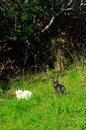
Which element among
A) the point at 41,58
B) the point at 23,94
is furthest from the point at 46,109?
the point at 41,58

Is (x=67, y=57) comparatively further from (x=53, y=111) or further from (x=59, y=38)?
(x=53, y=111)

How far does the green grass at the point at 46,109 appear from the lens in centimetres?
812

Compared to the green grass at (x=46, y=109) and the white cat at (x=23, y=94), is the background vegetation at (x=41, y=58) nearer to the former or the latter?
the green grass at (x=46, y=109)

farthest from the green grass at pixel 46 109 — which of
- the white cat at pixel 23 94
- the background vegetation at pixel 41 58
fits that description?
the white cat at pixel 23 94

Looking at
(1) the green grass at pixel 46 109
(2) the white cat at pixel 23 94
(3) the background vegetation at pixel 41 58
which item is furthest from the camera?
(2) the white cat at pixel 23 94

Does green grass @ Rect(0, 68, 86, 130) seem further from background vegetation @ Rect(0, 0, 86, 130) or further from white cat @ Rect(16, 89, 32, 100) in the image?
white cat @ Rect(16, 89, 32, 100)

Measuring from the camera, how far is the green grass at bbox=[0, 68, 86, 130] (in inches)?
320

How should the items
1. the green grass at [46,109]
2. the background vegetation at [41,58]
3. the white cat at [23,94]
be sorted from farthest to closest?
the white cat at [23,94], the background vegetation at [41,58], the green grass at [46,109]

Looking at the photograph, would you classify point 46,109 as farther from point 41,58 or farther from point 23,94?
point 41,58

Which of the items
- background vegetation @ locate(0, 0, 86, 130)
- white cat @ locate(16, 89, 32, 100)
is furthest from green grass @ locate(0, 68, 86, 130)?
white cat @ locate(16, 89, 32, 100)

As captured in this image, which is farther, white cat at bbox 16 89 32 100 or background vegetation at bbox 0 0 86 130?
white cat at bbox 16 89 32 100

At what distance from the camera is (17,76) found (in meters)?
12.1

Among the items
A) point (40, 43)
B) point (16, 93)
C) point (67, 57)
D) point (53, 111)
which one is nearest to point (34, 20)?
point (40, 43)

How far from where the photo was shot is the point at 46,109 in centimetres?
890
